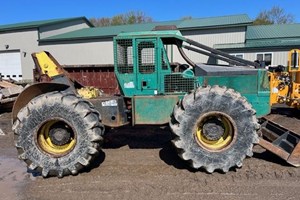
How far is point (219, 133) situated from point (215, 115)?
14.2 inches

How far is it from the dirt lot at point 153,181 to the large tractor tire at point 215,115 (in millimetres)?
255

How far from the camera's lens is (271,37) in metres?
22.2

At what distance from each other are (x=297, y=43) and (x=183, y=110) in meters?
18.4

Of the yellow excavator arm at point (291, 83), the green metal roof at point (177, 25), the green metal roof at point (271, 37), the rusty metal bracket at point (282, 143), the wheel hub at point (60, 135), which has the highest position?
the green metal roof at point (177, 25)

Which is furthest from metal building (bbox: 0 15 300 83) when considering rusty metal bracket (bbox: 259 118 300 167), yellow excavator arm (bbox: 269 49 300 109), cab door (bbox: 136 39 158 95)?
cab door (bbox: 136 39 158 95)

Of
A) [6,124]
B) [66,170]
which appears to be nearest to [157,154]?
[66,170]

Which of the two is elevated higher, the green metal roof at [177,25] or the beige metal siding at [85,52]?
the green metal roof at [177,25]

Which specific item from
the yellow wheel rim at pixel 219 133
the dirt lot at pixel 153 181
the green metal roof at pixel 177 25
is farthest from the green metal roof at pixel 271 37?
the yellow wheel rim at pixel 219 133

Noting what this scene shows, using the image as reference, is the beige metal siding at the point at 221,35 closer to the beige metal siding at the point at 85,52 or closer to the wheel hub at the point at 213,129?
the beige metal siding at the point at 85,52

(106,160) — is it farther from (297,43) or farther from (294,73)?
(297,43)

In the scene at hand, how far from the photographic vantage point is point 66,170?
4.90 metres

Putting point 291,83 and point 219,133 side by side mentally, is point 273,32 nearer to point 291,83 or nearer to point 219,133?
point 291,83

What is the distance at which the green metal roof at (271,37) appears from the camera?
66.9 feet

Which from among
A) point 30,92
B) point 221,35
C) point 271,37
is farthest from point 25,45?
point 30,92
